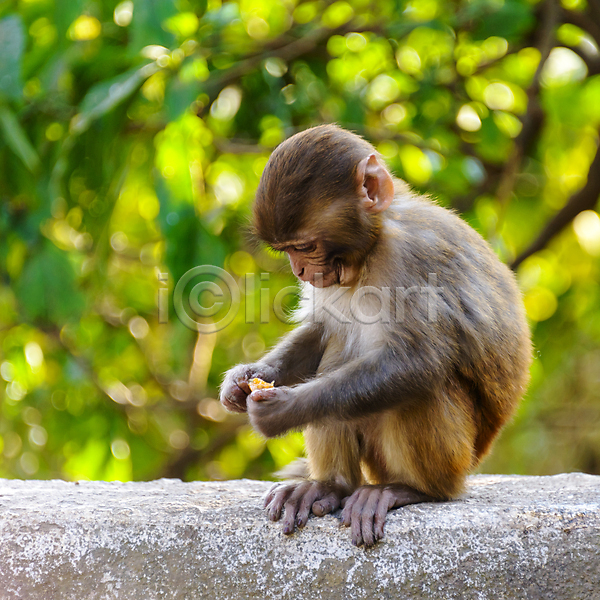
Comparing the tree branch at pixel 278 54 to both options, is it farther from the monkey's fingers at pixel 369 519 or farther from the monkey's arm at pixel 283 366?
the monkey's fingers at pixel 369 519

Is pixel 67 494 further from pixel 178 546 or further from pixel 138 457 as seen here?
pixel 138 457

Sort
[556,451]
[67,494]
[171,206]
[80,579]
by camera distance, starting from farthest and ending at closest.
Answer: [556,451], [171,206], [67,494], [80,579]

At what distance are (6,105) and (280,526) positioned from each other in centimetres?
329

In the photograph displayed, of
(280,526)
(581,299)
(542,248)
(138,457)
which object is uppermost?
(280,526)

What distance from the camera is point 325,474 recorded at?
11.1ft

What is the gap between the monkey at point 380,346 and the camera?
3.02 m

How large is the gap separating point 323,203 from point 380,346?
0.67 meters

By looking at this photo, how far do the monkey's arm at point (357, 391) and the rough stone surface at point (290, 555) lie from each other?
43 cm

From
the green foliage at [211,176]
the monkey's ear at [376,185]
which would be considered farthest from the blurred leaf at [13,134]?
the monkey's ear at [376,185]

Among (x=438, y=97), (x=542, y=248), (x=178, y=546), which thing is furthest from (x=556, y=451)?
(x=178, y=546)

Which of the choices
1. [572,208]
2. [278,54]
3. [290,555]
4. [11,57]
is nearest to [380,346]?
[290,555]

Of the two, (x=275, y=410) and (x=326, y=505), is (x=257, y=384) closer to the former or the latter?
(x=275, y=410)

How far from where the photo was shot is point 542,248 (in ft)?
19.5

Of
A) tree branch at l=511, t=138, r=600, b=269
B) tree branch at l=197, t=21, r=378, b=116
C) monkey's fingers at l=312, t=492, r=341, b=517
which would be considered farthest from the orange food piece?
tree branch at l=511, t=138, r=600, b=269
